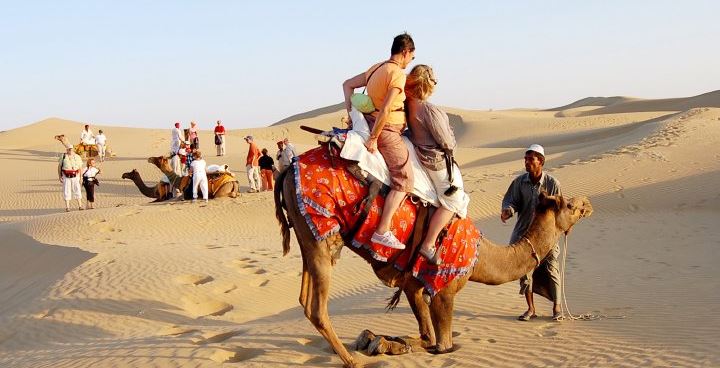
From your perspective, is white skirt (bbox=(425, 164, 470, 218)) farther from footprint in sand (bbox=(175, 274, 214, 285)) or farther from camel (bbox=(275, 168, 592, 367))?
footprint in sand (bbox=(175, 274, 214, 285))

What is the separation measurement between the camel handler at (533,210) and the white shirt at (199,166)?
12.5 metres

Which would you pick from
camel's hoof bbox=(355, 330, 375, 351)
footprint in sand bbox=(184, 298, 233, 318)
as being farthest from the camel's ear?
footprint in sand bbox=(184, 298, 233, 318)

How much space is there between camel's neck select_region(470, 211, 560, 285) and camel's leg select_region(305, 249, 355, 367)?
136 centimetres

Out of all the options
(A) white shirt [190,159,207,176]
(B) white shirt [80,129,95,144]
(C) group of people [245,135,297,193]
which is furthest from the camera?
(B) white shirt [80,129,95,144]

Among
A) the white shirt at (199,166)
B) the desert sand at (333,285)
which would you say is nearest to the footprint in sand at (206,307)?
the desert sand at (333,285)

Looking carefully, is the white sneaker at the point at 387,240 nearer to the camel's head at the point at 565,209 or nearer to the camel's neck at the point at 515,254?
the camel's neck at the point at 515,254

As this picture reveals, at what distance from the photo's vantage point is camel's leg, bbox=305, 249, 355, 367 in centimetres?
604

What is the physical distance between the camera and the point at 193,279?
1165 cm

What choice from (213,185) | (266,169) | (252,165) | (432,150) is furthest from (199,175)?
(432,150)

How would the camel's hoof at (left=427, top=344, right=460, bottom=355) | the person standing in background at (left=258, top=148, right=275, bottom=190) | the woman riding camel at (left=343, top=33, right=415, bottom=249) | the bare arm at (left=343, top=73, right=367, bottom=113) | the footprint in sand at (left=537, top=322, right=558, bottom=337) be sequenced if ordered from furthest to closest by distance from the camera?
the person standing in background at (left=258, top=148, right=275, bottom=190), the footprint in sand at (left=537, top=322, right=558, bottom=337), the camel's hoof at (left=427, top=344, right=460, bottom=355), the bare arm at (left=343, top=73, right=367, bottom=113), the woman riding camel at (left=343, top=33, right=415, bottom=249)

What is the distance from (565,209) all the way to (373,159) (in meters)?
2.03

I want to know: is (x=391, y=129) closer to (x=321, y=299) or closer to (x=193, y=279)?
(x=321, y=299)

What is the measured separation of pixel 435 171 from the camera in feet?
20.3

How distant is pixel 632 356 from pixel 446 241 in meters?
1.86
